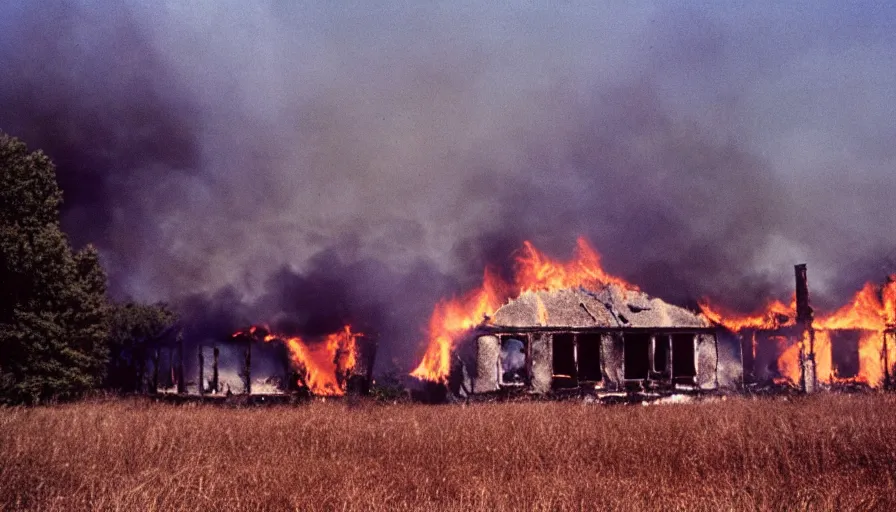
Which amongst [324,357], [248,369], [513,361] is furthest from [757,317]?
[248,369]

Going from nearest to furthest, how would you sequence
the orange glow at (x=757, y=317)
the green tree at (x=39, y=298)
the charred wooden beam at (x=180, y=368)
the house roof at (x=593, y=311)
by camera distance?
the green tree at (x=39, y=298), the charred wooden beam at (x=180, y=368), the house roof at (x=593, y=311), the orange glow at (x=757, y=317)

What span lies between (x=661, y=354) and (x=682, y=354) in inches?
174

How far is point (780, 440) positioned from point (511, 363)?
563 inches

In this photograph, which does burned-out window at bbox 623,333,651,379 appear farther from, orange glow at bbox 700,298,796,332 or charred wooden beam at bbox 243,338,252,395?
charred wooden beam at bbox 243,338,252,395

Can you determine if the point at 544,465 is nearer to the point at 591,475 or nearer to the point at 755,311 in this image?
the point at 591,475

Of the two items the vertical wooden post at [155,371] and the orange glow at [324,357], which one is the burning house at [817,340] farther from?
the vertical wooden post at [155,371]

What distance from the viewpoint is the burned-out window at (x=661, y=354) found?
87.1 feet

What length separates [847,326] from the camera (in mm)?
30000

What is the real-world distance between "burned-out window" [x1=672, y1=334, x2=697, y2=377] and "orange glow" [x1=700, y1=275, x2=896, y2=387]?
336 cm

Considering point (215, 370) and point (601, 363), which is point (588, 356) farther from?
point (215, 370)

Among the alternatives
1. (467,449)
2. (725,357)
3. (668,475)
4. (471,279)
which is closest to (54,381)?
(471,279)

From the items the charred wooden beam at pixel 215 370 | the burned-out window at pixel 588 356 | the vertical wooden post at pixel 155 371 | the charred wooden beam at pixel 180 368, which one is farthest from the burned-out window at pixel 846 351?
the vertical wooden post at pixel 155 371

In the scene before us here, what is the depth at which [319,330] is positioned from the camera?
82.5 ft

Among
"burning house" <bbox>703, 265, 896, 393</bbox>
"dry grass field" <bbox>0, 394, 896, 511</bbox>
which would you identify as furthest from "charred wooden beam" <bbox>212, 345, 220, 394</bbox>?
"burning house" <bbox>703, 265, 896, 393</bbox>
